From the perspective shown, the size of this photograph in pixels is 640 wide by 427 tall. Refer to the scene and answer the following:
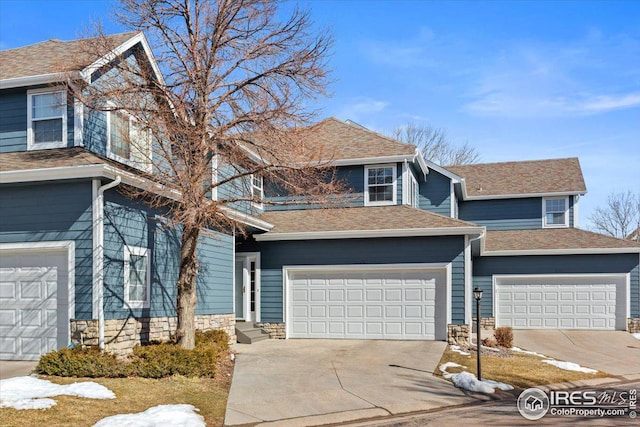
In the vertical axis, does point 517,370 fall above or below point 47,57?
below

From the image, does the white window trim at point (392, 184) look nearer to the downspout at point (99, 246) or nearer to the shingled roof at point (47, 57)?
the shingled roof at point (47, 57)

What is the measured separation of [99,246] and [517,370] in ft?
30.6

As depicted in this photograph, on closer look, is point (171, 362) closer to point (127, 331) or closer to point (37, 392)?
point (127, 331)

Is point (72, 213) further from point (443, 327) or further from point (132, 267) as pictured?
point (443, 327)

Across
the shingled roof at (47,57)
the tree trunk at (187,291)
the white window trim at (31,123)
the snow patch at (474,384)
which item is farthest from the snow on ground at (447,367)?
the shingled roof at (47,57)

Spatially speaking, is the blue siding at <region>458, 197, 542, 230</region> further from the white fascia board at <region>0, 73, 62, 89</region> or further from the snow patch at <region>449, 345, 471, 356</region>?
the white fascia board at <region>0, 73, 62, 89</region>

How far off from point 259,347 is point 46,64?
8.93 metres

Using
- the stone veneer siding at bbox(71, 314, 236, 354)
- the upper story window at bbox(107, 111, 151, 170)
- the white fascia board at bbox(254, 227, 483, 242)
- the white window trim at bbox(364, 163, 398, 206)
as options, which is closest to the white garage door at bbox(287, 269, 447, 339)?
the white fascia board at bbox(254, 227, 483, 242)

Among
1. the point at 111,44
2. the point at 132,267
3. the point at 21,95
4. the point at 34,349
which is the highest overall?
the point at 111,44

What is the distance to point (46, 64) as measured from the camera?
1489cm

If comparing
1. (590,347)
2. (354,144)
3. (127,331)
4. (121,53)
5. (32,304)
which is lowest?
(590,347)

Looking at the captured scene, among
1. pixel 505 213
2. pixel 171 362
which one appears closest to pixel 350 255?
pixel 171 362

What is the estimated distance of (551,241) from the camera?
25.5m

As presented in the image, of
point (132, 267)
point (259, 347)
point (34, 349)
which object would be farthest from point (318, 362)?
point (34, 349)
